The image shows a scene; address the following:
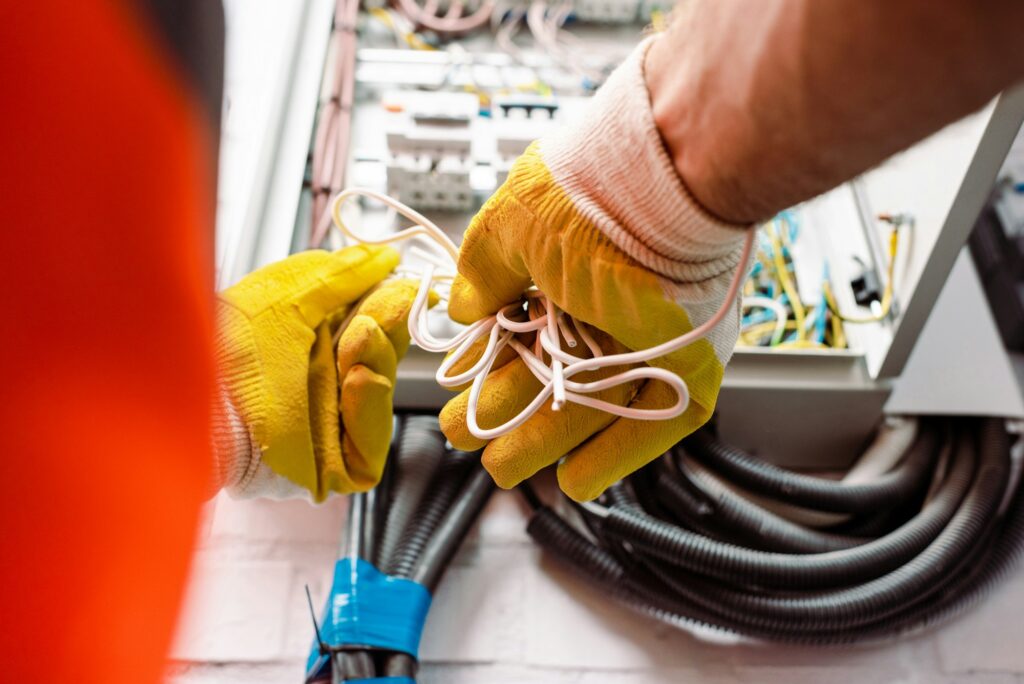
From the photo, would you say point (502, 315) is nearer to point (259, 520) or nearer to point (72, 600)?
point (72, 600)

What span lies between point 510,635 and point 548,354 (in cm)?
50

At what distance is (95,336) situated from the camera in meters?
0.47

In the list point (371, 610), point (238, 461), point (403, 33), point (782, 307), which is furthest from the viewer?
point (403, 33)

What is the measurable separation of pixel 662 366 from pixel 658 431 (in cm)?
7

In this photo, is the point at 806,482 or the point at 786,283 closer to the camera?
the point at 806,482

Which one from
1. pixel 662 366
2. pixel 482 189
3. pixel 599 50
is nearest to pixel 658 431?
pixel 662 366

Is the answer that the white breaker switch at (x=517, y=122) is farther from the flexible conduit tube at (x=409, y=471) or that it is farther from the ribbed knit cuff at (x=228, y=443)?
the ribbed knit cuff at (x=228, y=443)

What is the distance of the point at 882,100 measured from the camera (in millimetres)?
372

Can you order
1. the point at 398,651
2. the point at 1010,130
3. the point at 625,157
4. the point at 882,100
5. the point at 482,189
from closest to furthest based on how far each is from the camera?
the point at 882,100
the point at 625,157
the point at 1010,130
the point at 398,651
the point at 482,189

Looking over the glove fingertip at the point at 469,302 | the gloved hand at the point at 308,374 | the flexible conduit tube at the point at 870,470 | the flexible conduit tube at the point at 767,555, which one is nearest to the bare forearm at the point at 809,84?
the glove fingertip at the point at 469,302

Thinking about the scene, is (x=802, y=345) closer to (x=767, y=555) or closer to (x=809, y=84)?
(x=767, y=555)

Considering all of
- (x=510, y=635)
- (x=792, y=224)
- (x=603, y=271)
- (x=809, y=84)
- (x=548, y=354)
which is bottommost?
(x=510, y=635)

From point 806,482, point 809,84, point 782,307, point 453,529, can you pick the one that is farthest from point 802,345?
point 809,84

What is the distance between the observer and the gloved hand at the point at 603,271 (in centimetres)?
50
